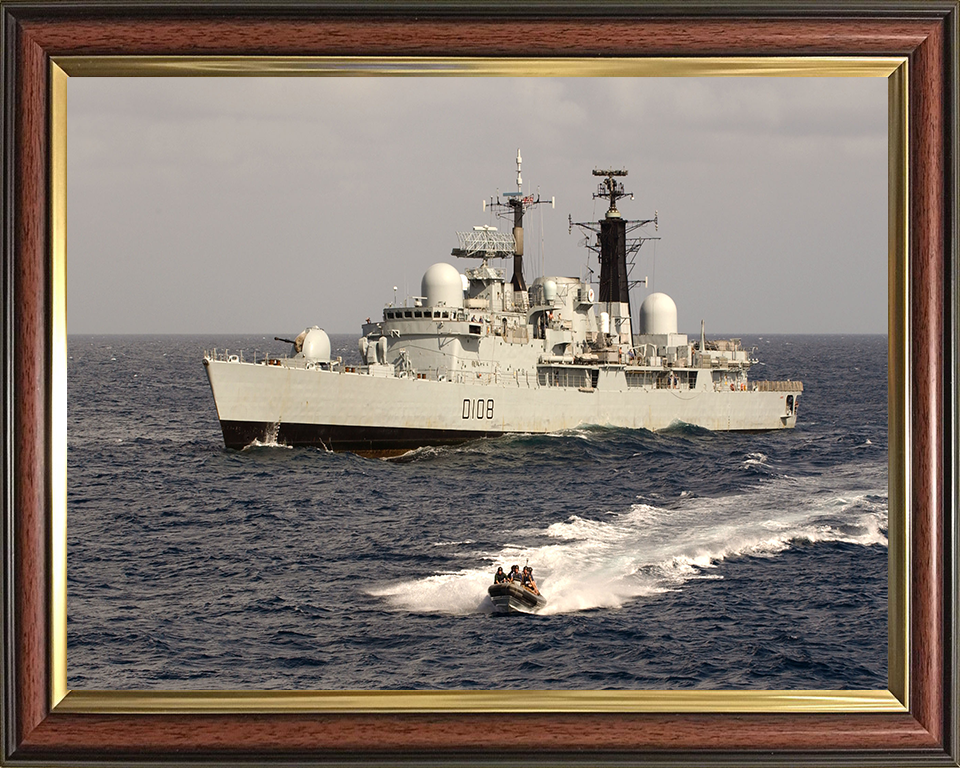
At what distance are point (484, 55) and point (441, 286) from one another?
31.5 meters

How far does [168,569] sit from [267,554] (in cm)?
263

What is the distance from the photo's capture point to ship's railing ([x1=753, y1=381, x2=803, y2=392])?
140 ft

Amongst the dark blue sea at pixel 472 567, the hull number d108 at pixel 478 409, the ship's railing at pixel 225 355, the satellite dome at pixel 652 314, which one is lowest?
the dark blue sea at pixel 472 567

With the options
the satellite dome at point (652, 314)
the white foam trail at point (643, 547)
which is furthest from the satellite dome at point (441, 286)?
the white foam trail at point (643, 547)

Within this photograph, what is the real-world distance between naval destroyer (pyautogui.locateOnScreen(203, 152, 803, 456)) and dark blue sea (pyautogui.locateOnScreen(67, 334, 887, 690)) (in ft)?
16.2

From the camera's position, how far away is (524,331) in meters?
39.7

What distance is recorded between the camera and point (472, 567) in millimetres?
14953

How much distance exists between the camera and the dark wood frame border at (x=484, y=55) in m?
5.70

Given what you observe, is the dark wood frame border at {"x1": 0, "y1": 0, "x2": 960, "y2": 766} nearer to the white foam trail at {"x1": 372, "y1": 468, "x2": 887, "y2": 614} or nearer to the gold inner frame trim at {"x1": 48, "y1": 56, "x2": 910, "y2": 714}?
the gold inner frame trim at {"x1": 48, "y1": 56, "x2": 910, "y2": 714}

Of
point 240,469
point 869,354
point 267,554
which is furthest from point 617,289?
point 869,354

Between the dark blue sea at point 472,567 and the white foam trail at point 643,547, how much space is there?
0.18 feet

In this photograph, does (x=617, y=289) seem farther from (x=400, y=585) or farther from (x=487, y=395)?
(x=400, y=585)

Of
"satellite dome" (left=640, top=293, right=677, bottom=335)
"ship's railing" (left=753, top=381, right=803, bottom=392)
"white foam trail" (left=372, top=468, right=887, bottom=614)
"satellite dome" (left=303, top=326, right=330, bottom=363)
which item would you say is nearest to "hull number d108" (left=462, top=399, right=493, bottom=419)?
"satellite dome" (left=303, top=326, right=330, bottom=363)

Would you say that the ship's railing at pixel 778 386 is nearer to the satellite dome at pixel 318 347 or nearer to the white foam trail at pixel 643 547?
the satellite dome at pixel 318 347
